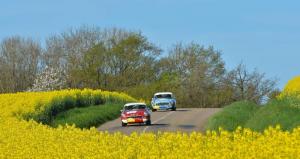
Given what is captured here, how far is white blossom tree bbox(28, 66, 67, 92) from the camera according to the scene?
9100 cm

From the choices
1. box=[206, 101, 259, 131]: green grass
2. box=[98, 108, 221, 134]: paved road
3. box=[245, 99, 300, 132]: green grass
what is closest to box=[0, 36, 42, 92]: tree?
box=[98, 108, 221, 134]: paved road

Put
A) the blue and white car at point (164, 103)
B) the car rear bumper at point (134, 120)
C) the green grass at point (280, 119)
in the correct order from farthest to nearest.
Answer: the blue and white car at point (164, 103) < the car rear bumper at point (134, 120) < the green grass at point (280, 119)

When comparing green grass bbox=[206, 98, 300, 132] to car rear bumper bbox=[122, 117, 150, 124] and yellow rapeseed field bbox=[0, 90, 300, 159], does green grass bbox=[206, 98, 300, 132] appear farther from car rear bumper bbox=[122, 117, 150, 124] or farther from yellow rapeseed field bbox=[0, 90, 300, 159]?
yellow rapeseed field bbox=[0, 90, 300, 159]

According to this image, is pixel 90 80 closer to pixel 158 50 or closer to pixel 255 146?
pixel 158 50

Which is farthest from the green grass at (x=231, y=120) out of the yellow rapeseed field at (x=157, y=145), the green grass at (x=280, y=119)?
the yellow rapeseed field at (x=157, y=145)

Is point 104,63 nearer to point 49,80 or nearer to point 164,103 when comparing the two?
point 49,80

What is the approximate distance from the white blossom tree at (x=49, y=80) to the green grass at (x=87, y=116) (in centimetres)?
3905

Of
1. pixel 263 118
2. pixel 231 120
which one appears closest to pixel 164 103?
pixel 231 120

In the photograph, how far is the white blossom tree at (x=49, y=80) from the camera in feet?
299

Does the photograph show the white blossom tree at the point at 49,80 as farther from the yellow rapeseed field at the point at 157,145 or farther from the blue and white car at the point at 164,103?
the yellow rapeseed field at the point at 157,145

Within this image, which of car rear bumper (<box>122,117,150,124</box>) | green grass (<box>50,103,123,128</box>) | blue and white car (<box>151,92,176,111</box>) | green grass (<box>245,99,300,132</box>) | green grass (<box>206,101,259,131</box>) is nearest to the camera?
green grass (<box>245,99,300,132</box>)

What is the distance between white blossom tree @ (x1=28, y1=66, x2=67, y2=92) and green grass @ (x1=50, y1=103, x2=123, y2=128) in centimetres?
3905

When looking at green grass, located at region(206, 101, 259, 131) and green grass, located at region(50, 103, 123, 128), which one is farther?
green grass, located at region(50, 103, 123, 128)

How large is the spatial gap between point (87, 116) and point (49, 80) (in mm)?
46723
